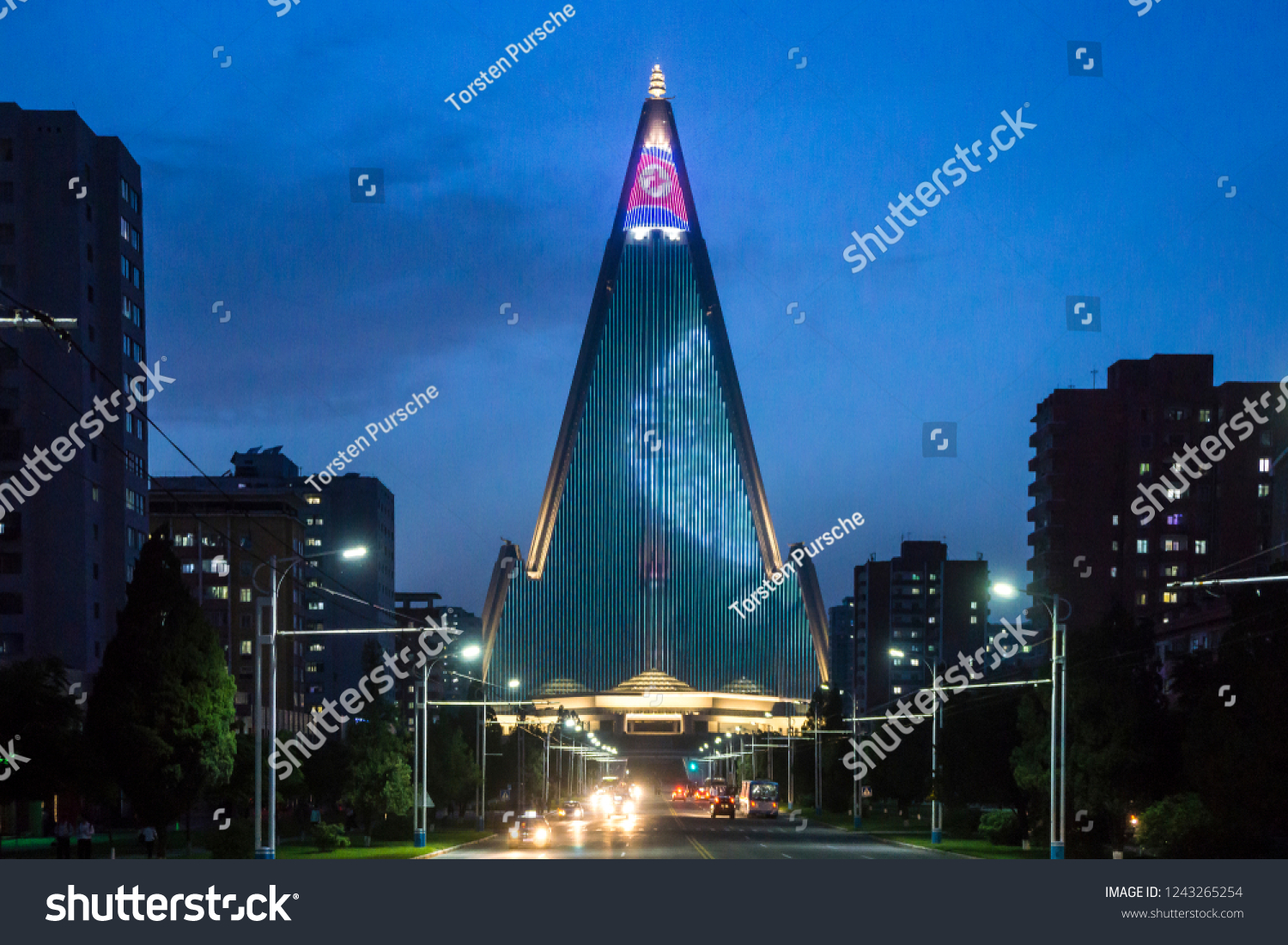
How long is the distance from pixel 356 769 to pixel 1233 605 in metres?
36.2

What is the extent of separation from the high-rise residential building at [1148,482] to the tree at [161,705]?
94701 millimetres

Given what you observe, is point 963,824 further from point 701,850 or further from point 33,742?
point 33,742

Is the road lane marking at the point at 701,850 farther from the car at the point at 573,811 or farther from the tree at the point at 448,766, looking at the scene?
the tree at the point at 448,766

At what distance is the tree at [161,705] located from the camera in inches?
1829

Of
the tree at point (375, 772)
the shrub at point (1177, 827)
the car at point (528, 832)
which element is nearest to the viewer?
the shrub at point (1177, 827)

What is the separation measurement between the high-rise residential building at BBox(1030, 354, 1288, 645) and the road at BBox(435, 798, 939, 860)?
50907 mm

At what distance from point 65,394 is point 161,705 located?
54.0 metres

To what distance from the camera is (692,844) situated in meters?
61.2

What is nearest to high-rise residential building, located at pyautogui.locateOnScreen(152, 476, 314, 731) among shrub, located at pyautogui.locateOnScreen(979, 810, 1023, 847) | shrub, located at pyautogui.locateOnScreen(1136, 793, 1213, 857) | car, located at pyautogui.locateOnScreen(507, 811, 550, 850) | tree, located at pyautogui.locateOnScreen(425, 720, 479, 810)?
tree, located at pyautogui.locateOnScreen(425, 720, 479, 810)

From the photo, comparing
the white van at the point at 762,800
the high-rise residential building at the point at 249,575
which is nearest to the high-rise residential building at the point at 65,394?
the high-rise residential building at the point at 249,575

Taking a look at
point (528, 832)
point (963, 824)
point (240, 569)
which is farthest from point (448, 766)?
point (240, 569)

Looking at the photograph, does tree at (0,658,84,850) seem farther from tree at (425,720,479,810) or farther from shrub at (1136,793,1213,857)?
shrub at (1136,793,1213,857)

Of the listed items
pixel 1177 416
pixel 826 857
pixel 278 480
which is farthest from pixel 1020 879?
pixel 278 480

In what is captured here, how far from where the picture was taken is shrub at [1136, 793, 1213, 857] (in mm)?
45469
